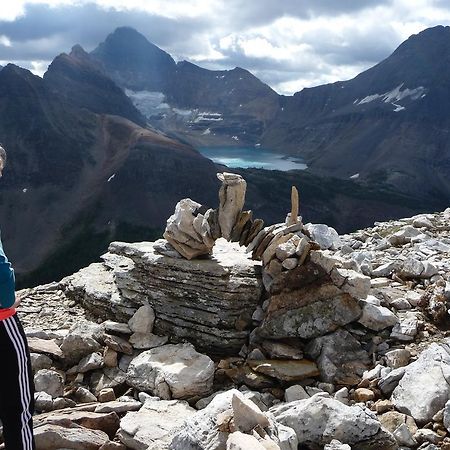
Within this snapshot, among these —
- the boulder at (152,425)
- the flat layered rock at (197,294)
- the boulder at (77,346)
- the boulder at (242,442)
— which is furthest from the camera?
the flat layered rock at (197,294)

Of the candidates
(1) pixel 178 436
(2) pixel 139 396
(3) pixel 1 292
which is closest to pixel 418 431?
(1) pixel 178 436

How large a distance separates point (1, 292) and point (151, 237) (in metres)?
120

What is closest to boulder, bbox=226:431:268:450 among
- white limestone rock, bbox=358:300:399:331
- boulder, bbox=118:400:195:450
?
boulder, bbox=118:400:195:450

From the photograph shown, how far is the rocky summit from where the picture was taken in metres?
7.77

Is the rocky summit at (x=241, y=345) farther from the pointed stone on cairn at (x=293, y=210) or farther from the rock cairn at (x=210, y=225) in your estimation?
the pointed stone on cairn at (x=293, y=210)

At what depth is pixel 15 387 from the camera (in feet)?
21.5

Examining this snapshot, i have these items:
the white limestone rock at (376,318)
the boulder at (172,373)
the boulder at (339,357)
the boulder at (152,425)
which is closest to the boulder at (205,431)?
the boulder at (152,425)

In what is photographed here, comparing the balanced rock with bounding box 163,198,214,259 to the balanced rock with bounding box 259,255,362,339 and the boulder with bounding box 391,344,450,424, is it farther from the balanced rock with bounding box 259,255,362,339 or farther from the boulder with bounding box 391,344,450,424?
the boulder with bounding box 391,344,450,424

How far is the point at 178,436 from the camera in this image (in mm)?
6914

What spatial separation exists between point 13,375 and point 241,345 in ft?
20.0

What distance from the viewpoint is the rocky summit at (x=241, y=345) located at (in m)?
7.77

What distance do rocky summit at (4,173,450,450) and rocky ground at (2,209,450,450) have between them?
0.03m

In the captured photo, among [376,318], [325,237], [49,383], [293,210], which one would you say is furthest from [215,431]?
[325,237]

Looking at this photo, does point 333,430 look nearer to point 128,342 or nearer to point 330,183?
point 128,342
